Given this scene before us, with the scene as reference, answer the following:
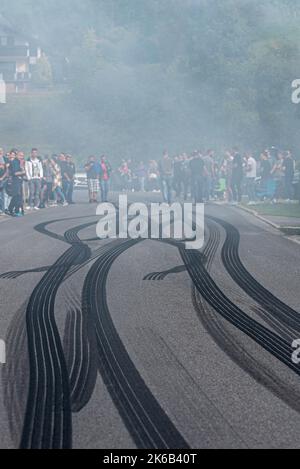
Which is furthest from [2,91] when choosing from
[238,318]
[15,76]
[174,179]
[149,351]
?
[149,351]

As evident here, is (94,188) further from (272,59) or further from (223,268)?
(223,268)

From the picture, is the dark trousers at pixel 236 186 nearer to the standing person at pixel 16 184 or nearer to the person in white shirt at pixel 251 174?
the person in white shirt at pixel 251 174

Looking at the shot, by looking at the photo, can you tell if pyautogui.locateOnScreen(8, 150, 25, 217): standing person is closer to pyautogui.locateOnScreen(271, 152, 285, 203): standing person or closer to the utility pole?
pyautogui.locateOnScreen(271, 152, 285, 203): standing person

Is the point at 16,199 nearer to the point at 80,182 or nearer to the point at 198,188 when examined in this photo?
the point at 198,188

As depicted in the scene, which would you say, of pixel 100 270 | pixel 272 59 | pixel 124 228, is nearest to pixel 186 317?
pixel 100 270

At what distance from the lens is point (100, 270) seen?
11.6 meters

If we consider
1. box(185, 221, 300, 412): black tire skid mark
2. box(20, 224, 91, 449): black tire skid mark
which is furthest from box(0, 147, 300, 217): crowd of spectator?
box(185, 221, 300, 412): black tire skid mark

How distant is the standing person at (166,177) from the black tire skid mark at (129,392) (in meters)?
20.3

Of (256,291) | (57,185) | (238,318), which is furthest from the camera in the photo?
(57,185)

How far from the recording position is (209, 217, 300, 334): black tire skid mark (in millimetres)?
8133

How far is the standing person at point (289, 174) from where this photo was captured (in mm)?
29469

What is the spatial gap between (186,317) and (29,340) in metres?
1.69

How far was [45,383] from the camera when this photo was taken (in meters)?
5.86

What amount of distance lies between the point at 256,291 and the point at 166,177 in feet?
64.3
